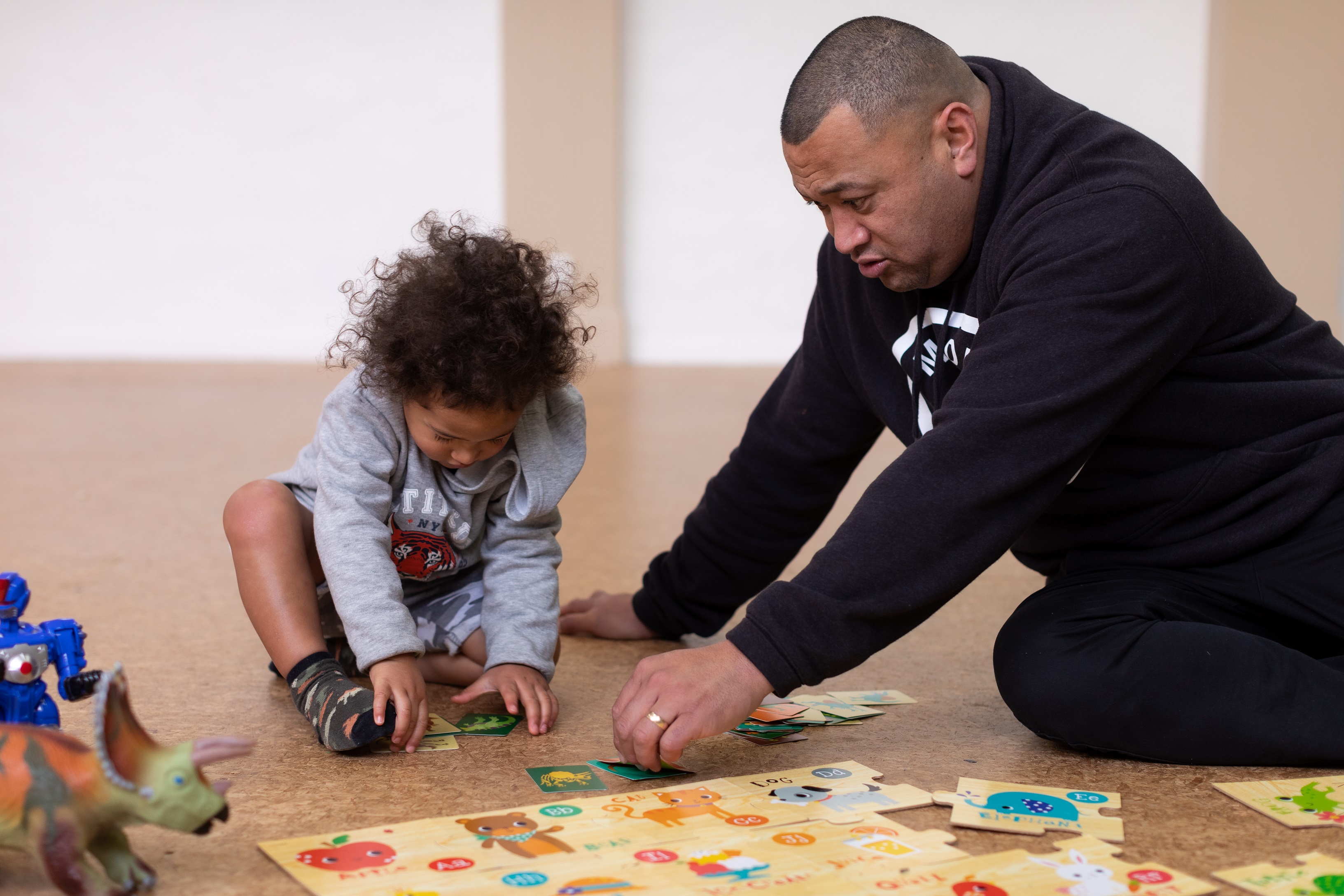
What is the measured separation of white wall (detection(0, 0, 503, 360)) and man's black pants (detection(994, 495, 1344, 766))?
5.27 m

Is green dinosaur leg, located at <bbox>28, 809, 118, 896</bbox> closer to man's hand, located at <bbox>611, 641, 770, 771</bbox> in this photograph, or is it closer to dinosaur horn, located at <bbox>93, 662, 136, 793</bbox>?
dinosaur horn, located at <bbox>93, 662, 136, 793</bbox>

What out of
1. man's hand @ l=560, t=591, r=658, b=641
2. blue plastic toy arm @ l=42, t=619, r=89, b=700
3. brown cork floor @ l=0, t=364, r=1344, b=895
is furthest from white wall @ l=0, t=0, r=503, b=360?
blue plastic toy arm @ l=42, t=619, r=89, b=700

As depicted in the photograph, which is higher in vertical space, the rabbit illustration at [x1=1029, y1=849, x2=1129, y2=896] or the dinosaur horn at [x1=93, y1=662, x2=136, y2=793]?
the dinosaur horn at [x1=93, y1=662, x2=136, y2=793]

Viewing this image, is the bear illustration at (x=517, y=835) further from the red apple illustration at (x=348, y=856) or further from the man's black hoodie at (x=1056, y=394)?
the man's black hoodie at (x=1056, y=394)

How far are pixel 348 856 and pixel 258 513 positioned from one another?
0.54m

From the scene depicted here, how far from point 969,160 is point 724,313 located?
17.3ft

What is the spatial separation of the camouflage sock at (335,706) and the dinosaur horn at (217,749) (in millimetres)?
357

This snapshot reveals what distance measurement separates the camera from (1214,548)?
50.0 inches

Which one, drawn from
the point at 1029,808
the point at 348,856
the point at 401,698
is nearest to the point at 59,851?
the point at 348,856

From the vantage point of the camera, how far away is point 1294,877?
89 centimetres

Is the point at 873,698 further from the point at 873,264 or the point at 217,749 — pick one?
the point at 217,749

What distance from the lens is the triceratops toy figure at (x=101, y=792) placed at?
A: 0.80 m

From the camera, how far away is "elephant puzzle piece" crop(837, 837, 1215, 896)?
863 mm

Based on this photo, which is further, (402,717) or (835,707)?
(835,707)
